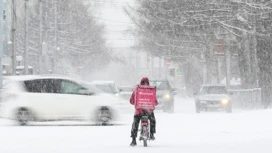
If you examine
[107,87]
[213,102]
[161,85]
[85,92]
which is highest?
[161,85]

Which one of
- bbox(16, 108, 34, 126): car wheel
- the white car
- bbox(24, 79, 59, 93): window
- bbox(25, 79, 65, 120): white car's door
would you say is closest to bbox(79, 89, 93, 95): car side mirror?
the white car

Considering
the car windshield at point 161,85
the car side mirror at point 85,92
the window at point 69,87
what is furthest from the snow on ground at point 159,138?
the car windshield at point 161,85

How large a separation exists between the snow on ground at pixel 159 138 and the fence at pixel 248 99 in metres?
14.1

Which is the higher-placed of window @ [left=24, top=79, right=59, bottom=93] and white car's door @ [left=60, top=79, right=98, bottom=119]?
window @ [left=24, top=79, right=59, bottom=93]

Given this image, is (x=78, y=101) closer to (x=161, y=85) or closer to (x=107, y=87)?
(x=107, y=87)

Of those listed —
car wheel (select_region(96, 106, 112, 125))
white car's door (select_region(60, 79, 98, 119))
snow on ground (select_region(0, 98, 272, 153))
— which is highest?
white car's door (select_region(60, 79, 98, 119))

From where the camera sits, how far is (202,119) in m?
26.9

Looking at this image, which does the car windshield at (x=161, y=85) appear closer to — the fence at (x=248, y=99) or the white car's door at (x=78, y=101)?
the fence at (x=248, y=99)

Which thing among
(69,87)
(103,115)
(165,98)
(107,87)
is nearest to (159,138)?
(103,115)

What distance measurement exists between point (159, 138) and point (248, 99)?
23389 mm

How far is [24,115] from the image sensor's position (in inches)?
890

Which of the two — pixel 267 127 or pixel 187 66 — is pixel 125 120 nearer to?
pixel 267 127

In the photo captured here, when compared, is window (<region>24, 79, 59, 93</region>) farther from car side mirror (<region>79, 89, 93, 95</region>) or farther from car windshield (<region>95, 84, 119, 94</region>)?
car windshield (<region>95, 84, 119, 94</region>)

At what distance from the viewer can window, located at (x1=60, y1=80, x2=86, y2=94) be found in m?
23.2
